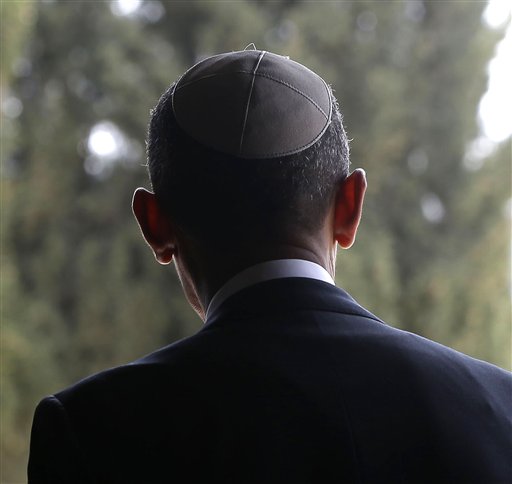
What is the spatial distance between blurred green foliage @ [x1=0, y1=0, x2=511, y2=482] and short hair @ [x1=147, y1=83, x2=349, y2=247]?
6.76 meters

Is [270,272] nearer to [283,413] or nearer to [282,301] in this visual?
[282,301]

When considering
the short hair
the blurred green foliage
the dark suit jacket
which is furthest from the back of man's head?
the blurred green foliage

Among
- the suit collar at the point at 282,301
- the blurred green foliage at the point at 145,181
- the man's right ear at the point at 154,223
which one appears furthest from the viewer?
the blurred green foliage at the point at 145,181

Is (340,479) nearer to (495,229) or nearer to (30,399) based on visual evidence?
(30,399)

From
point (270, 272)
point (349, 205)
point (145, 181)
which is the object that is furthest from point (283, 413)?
point (145, 181)

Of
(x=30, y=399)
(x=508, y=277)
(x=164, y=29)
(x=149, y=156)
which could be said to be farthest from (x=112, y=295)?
(x=149, y=156)

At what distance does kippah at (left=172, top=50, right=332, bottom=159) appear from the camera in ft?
4.07

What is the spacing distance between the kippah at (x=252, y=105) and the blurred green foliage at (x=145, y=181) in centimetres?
670

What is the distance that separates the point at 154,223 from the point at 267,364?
27 cm

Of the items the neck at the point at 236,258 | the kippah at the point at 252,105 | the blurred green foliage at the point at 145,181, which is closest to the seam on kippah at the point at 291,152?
the kippah at the point at 252,105

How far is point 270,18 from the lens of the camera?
29.1 feet

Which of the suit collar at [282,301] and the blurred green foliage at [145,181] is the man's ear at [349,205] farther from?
the blurred green foliage at [145,181]

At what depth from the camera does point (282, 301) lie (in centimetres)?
119

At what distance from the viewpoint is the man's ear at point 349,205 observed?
127cm
